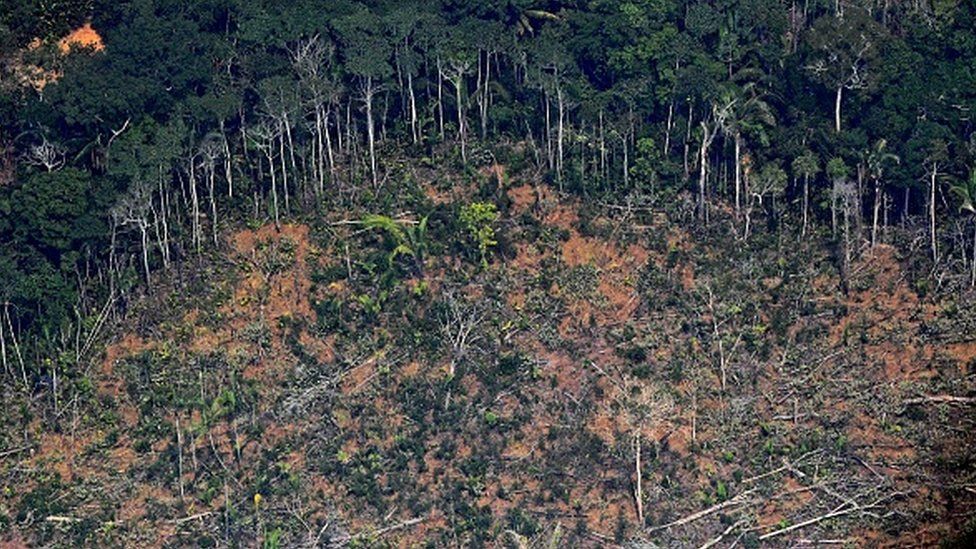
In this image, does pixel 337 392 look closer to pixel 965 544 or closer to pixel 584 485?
pixel 584 485

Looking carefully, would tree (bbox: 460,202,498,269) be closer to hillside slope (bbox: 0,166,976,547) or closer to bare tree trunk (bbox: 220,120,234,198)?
hillside slope (bbox: 0,166,976,547)

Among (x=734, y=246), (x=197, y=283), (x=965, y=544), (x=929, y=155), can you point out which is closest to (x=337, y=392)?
(x=197, y=283)

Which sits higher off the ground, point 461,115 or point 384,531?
point 461,115

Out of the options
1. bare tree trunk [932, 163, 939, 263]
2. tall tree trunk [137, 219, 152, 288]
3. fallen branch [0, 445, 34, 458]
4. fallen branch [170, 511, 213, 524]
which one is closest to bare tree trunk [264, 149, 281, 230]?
tall tree trunk [137, 219, 152, 288]

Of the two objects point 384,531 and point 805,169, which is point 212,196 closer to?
point 384,531

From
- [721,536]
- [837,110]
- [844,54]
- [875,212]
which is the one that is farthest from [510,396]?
[844,54]

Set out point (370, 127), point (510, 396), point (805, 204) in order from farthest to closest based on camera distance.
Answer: point (370, 127), point (805, 204), point (510, 396)
